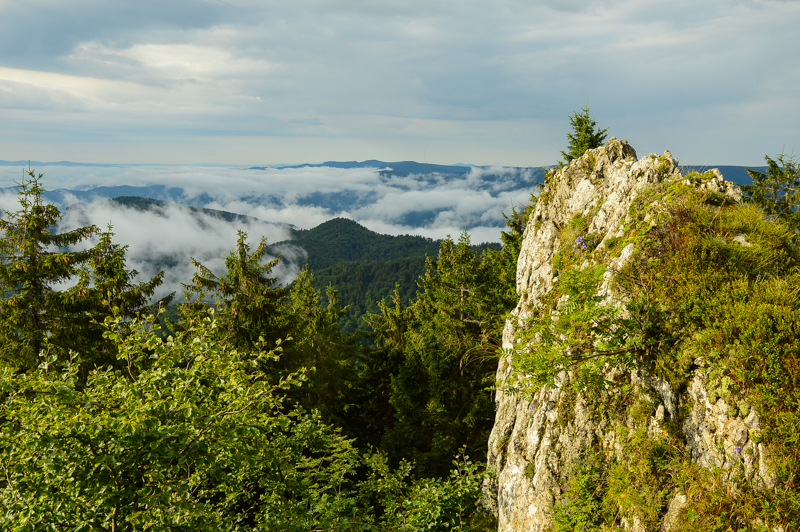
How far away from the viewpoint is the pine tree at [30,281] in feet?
41.0

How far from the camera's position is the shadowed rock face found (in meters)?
5.02

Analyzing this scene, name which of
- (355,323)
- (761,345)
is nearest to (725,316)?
(761,345)

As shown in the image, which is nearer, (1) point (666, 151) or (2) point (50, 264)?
(1) point (666, 151)

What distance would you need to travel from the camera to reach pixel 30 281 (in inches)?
510

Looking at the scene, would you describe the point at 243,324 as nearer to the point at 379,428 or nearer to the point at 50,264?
the point at 50,264

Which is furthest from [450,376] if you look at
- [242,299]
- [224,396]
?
[224,396]

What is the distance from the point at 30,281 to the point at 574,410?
16.3 m

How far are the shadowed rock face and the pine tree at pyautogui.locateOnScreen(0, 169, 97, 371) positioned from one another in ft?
46.0

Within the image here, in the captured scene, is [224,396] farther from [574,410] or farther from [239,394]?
[574,410]

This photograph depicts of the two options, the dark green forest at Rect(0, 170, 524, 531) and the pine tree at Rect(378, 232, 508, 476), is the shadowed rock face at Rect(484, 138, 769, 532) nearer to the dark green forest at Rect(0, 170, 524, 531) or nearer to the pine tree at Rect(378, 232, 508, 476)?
the dark green forest at Rect(0, 170, 524, 531)

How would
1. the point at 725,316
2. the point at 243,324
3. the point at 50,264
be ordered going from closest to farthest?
the point at 725,316
the point at 50,264
the point at 243,324

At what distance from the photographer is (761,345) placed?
473 cm

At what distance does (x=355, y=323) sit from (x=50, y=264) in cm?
15107

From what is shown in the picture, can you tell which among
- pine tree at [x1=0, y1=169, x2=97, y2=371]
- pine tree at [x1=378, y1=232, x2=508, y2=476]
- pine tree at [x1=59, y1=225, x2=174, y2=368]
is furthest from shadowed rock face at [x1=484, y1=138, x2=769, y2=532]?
pine tree at [x1=0, y1=169, x2=97, y2=371]
